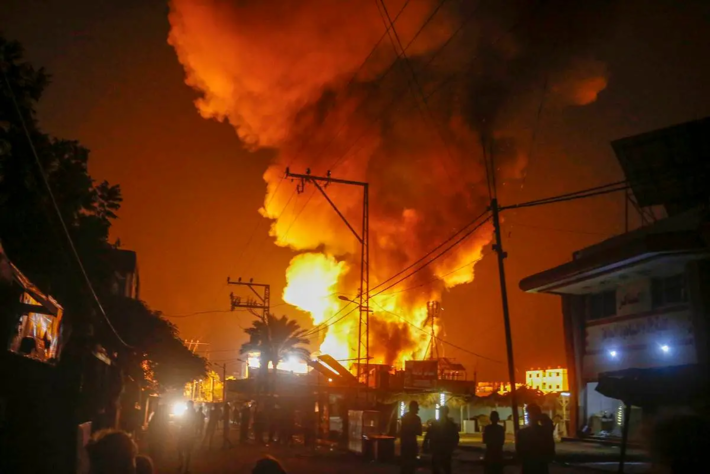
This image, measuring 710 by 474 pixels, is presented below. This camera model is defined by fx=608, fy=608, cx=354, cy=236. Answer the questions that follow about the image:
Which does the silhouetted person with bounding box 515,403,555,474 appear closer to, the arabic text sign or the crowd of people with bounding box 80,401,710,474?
the crowd of people with bounding box 80,401,710,474

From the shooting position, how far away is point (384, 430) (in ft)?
101

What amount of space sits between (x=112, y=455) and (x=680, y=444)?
3.41m

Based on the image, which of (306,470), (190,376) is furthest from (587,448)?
(190,376)

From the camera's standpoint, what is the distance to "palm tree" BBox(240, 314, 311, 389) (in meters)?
45.8

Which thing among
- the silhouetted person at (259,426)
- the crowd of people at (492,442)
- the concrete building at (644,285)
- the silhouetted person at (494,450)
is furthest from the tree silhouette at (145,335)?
the concrete building at (644,285)

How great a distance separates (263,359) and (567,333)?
26974 millimetres

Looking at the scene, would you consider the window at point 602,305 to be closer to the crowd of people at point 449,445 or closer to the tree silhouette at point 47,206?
the crowd of people at point 449,445

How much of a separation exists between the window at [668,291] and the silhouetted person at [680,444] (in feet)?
59.5

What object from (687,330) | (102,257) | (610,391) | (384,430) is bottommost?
(384,430)

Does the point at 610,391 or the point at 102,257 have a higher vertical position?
the point at 102,257

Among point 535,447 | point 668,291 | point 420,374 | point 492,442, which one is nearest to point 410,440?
point 492,442

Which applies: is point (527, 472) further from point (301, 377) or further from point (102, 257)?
point (301, 377)

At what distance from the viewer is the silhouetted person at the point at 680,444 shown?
303 centimetres

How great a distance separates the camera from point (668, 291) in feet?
66.0
